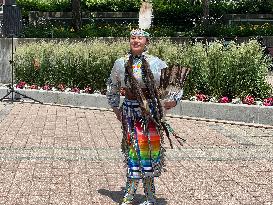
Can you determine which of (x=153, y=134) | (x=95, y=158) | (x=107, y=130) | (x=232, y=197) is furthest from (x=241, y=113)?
(x=153, y=134)

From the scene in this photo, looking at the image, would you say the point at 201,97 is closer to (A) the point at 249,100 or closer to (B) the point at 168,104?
(A) the point at 249,100

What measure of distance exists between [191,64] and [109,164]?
18.5ft

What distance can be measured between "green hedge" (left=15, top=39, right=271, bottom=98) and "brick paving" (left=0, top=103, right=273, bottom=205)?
141cm

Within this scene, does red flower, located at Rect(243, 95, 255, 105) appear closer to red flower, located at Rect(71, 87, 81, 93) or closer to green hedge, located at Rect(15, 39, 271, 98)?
green hedge, located at Rect(15, 39, 271, 98)

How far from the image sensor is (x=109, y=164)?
8047mm

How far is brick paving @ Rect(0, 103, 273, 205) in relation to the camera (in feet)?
21.5

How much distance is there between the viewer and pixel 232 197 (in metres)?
6.59

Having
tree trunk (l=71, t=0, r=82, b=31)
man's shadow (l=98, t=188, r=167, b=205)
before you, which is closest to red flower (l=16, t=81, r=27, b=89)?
man's shadow (l=98, t=188, r=167, b=205)

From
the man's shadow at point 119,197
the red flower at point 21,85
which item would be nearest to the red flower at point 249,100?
the man's shadow at point 119,197

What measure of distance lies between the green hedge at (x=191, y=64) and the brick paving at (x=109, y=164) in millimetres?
1413

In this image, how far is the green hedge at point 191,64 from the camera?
12797 mm

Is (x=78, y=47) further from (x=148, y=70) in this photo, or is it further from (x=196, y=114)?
(x=148, y=70)

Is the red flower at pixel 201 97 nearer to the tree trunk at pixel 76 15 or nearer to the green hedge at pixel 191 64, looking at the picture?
the green hedge at pixel 191 64

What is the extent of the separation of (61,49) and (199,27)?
14174 mm
